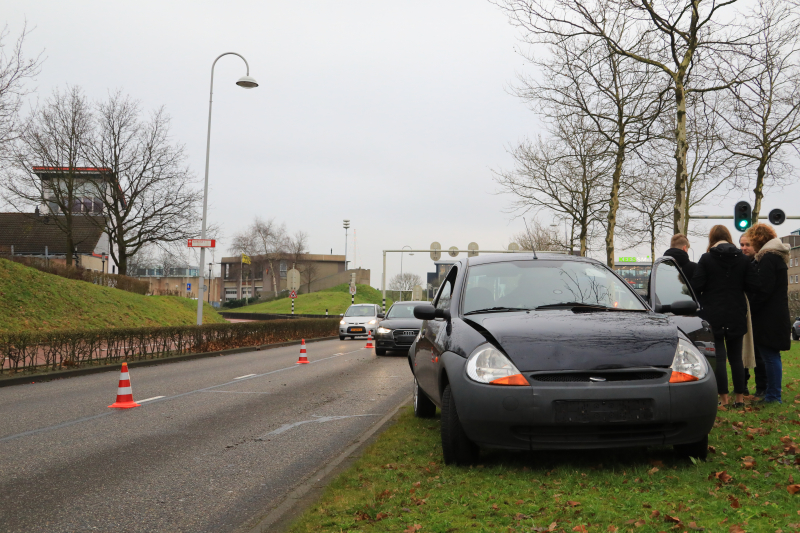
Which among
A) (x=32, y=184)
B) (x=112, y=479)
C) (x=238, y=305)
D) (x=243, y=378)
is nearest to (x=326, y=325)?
(x=32, y=184)

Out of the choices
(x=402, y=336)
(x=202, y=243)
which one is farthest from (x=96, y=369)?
(x=202, y=243)

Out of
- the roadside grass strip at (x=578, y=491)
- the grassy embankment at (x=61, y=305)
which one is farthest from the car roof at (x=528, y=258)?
the grassy embankment at (x=61, y=305)

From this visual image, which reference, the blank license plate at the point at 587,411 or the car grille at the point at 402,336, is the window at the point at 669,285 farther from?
the car grille at the point at 402,336

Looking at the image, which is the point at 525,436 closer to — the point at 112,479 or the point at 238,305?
the point at 112,479

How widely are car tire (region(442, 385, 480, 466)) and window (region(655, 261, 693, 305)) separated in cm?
332

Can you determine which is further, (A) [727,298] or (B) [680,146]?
(B) [680,146]

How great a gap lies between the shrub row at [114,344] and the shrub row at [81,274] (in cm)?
1230

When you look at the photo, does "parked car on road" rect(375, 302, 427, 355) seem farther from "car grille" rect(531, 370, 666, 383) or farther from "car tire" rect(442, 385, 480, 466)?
"car grille" rect(531, 370, 666, 383)

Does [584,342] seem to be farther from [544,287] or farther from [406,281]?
[406,281]

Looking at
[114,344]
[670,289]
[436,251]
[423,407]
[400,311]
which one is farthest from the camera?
[436,251]

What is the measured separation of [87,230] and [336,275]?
148 feet

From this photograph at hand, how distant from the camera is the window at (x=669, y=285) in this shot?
7.43 metres

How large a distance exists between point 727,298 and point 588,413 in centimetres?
366

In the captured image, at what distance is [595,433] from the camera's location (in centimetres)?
462
